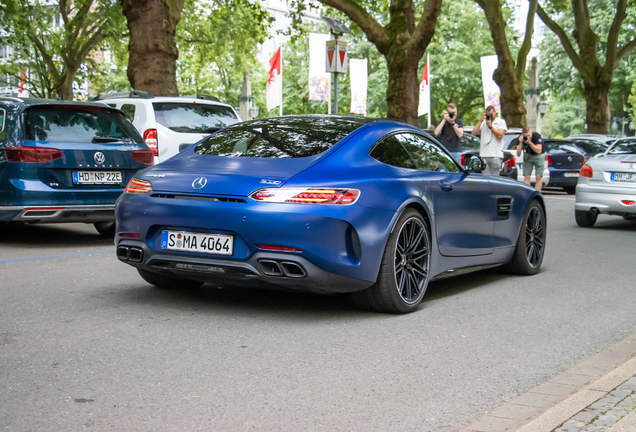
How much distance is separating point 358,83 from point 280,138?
46.3 m

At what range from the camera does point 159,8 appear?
17203mm

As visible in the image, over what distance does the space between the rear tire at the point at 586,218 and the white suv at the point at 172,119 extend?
548 cm

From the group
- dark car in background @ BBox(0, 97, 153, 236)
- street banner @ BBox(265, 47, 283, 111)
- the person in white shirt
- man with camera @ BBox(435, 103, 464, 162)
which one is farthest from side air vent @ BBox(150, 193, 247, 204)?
street banner @ BBox(265, 47, 283, 111)

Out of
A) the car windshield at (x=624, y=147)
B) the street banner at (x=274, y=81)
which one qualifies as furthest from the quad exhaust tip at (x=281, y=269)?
the street banner at (x=274, y=81)

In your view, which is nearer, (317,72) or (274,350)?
(274,350)

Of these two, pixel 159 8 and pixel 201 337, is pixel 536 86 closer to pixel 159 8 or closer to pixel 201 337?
pixel 159 8

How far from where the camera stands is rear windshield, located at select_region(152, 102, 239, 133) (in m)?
12.7

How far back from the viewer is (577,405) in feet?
12.8

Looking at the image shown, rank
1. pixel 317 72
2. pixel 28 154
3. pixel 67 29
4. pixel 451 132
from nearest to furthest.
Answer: pixel 28 154 < pixel 451 132 < pixel 67 29 < pixel 317 72

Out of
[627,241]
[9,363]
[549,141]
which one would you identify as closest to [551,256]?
[627,241]

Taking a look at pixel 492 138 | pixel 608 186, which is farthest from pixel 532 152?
pixel 608 186

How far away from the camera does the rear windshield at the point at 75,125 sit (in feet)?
30.6

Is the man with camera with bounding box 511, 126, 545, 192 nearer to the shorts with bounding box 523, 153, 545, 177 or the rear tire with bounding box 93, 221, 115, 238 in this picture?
the shorts with bounding box 523, 153, 545, 177

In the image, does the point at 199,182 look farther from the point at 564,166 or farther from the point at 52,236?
the point at 564,166
